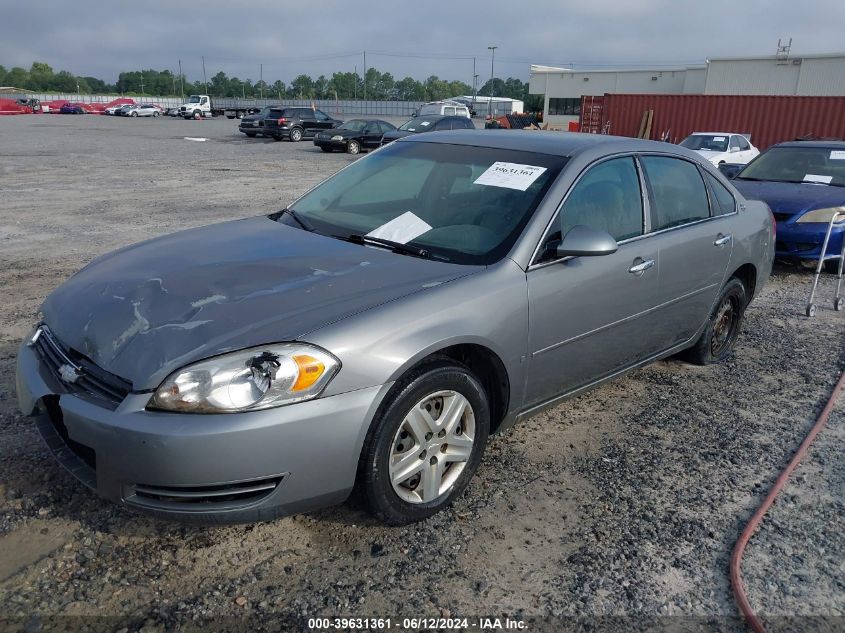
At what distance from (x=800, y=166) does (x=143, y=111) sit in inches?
2449

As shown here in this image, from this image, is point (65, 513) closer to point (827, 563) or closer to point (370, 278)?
point (370, 278)

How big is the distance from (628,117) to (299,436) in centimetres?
2639

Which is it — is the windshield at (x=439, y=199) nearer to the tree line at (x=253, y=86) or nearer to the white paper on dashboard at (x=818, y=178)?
the white paper on dashboard at (x=818, y=178)

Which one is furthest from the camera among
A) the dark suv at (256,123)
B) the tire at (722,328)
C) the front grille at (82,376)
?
the dark suv at (256,123)

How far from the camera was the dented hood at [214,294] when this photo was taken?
2.48 meters

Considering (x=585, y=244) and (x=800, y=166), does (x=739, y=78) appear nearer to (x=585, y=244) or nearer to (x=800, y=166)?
(x=800, y=166)

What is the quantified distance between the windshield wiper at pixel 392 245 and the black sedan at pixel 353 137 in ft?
73.2

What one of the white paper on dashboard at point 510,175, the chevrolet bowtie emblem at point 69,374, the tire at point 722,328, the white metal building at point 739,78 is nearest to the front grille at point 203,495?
the chevrolet bowtie emblem at point 69,374

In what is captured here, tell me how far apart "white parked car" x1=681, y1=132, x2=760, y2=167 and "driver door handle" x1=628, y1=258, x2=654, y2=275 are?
50.7ft

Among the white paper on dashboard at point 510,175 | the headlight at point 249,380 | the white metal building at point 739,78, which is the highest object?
the white metal building at point 739,78

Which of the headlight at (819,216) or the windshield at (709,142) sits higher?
the windshield at (709,142)

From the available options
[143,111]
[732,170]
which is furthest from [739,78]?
[143,111]

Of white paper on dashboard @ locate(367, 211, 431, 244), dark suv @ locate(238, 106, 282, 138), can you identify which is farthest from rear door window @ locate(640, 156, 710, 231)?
dark suv @ locate(238, 106, 282, 138)

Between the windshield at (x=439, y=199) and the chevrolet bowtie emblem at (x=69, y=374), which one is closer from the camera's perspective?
the chevrolet bowtie emblem at (x=69, y=374)
